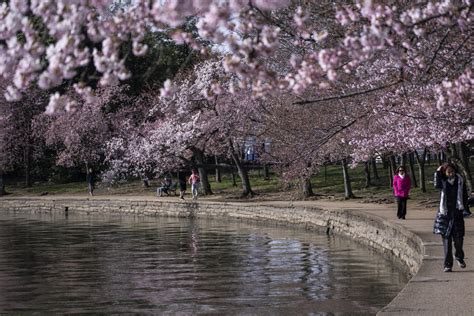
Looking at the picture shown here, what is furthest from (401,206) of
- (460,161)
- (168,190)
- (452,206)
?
(168,190)

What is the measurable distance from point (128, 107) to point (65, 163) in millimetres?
5075

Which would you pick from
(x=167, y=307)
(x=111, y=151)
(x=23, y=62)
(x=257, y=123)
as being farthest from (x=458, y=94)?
(x=111, y=151)

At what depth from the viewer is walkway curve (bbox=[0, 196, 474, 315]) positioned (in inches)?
420

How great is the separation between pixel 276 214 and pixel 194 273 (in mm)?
13195

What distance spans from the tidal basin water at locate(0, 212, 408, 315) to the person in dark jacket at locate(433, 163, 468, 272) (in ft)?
5.08

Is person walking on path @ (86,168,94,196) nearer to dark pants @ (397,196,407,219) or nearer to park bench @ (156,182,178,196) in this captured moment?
park bench @ (156,182,178,196)

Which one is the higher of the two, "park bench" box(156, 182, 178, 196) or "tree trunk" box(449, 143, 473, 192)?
"tree trunk" box(449, 143, 473, 192)

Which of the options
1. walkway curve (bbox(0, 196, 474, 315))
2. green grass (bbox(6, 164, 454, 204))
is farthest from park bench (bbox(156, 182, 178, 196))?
walkway curve (bbox(0, 196, 474, 315))

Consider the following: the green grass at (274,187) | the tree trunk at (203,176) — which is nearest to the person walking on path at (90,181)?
the green grass at (274,187)

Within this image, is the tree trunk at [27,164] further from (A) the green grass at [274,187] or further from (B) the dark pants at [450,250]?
(B) the dark pants at [450,250]

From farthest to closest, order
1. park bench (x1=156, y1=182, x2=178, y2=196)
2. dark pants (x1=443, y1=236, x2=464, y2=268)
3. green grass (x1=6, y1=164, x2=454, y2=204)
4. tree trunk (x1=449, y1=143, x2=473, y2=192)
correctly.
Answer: park bench (x1=156, y1=182, x2=178, y2=196) < green grass (x1=6, y1=164, x2=454, y2=204) < tree trunk (x1=449, y1=143, x2=473, y2=192) < dark pants (x1=443, y1=236, x2=464, y2=268)

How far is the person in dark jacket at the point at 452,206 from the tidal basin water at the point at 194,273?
5.08 ft

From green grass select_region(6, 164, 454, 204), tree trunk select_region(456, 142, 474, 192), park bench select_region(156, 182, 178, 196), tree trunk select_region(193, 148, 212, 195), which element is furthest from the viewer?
park bench select_region(156, 182, 178, 196)

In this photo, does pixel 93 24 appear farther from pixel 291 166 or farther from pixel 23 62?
pixel 291 166
